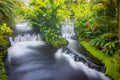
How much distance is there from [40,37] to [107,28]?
4365mm

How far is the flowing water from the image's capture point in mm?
7789

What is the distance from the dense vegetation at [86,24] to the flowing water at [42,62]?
501mm

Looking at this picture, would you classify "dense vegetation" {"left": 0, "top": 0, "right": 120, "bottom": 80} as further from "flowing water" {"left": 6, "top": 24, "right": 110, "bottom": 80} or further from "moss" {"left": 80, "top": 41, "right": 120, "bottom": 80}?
"flowing water" {"left": 6, "top": 24, "right": 110, "bottom": 80}

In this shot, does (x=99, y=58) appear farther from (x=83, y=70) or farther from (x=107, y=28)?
(x=107, y=28)

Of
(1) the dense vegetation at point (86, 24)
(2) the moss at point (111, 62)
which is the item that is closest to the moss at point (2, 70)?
(1) the dense vegetation at point (86, 24)

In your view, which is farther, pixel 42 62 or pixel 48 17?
pixel 48 17

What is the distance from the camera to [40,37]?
1223 cm

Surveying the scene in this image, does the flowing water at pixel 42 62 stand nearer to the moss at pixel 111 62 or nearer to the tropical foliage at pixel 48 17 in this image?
the moss at pixel 111 62

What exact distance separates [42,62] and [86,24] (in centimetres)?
395

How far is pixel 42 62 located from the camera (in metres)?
9.01

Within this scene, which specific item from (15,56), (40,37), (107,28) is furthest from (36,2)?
(107,28)

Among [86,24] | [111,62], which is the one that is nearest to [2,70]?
[111,62]


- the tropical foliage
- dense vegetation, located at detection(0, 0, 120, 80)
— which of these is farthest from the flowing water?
the tropical foliage

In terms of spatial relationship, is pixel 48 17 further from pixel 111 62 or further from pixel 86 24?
pixel 111 62
